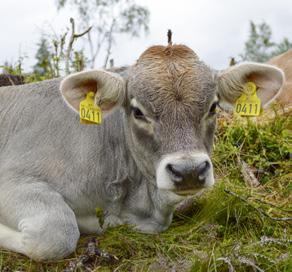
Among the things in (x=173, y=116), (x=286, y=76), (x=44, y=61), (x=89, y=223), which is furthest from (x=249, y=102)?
(x=44, y=61)

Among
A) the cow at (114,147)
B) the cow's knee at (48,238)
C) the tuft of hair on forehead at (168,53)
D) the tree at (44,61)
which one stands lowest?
the tree at (44,61)

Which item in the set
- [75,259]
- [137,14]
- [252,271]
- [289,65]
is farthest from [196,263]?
[137,14]

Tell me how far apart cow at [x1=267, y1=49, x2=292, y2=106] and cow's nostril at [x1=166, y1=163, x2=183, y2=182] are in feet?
15.2

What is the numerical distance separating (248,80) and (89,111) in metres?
1.43

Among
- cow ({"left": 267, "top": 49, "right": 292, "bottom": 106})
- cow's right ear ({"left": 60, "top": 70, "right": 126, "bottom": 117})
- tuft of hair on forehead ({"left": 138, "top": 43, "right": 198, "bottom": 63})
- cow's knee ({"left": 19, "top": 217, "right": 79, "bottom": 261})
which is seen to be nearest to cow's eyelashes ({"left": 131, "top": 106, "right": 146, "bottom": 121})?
cow's right ear ({"left": 60, "top": 70, "right": 126, "bottom": 117})

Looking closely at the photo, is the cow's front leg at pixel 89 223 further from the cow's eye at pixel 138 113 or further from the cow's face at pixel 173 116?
the cow's eye at pixel 138 113

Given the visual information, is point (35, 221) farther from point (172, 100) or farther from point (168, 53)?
point (168, 53)

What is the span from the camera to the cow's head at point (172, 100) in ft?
16.9

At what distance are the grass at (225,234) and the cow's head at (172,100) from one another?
0.57m

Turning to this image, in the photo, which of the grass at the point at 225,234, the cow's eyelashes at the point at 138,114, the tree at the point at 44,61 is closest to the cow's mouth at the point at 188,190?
the grass at the point at 225,234

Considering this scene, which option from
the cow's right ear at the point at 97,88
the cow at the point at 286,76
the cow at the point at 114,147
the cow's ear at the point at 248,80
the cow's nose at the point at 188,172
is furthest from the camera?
the cow at the point at 286,76

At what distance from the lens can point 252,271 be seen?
5.04m

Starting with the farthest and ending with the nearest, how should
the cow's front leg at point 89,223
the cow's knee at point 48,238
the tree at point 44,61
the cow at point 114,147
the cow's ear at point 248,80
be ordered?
the tree at point 44,61 → the cow's front leg at point 89,223 → the cow's ear at point 248,80 → the cow's knee at point 48,238 → the cow at point 114,147

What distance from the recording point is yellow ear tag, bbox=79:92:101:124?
228 inches
